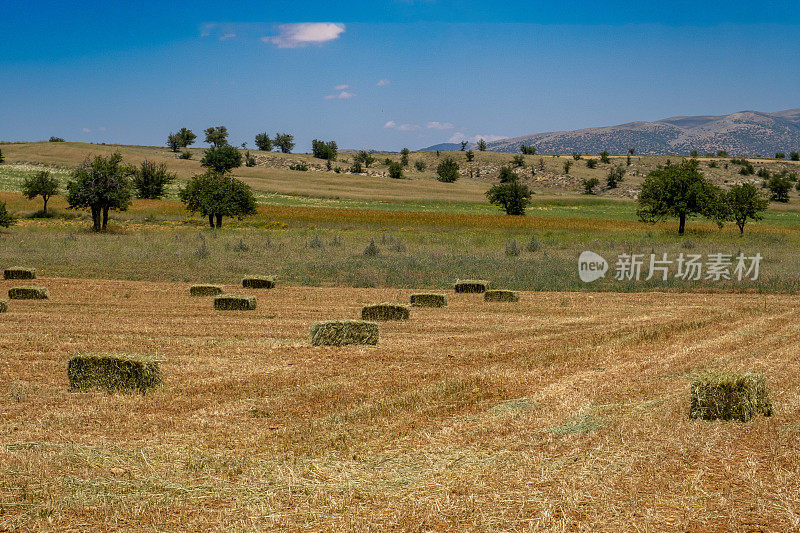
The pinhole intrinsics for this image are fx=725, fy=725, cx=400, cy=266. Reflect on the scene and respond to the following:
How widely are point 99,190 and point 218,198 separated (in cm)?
1035

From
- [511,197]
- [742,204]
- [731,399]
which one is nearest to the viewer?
[731,399]

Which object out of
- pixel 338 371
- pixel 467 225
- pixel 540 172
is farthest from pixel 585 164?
pixel 338 371

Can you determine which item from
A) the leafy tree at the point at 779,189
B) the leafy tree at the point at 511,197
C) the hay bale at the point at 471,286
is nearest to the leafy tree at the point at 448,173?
the leafy tree at the point at 779,189

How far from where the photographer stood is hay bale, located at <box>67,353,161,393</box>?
11.1 metres

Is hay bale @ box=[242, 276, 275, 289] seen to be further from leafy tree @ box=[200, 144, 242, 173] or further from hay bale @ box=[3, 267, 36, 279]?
leafy tree @ box=[200, 144, 242, 173]

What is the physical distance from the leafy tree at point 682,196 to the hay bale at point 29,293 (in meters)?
53.3

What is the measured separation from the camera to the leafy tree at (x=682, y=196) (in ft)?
206

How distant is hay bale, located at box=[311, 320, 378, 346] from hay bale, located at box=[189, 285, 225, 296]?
10.7m

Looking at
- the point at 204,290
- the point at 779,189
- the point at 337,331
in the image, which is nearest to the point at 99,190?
the point at 204,290

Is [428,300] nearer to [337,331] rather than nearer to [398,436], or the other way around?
[337,331]

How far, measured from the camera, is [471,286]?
26.9 meters

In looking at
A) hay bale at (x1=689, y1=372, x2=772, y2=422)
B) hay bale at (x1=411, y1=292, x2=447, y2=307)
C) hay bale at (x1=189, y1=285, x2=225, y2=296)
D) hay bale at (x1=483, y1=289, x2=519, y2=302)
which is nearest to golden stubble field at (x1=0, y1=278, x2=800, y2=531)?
hay bale at (x1=689, y1=372, x2=772, y2=422)

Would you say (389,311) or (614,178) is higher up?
(614,178)

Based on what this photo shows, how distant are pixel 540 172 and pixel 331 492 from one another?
15047 cm
